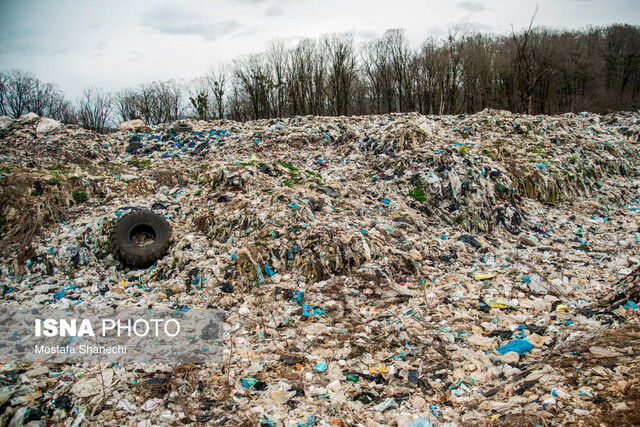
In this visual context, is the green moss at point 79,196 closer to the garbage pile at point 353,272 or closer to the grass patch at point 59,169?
the garbage pile at point 353,272

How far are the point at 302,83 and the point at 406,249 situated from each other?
22583mm

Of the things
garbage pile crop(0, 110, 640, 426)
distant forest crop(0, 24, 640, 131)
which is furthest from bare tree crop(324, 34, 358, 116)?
garbage pile crop(0, 110, 640, 426)

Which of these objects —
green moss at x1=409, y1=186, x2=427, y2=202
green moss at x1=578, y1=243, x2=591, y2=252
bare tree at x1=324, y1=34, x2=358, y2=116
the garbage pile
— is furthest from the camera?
bare tree at x1=324, y1=34, x2=358, y2=116

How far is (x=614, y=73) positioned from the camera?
110 ft

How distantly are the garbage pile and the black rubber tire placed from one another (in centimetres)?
20

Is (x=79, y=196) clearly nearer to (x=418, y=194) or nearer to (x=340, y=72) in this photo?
(x=418, y=194)

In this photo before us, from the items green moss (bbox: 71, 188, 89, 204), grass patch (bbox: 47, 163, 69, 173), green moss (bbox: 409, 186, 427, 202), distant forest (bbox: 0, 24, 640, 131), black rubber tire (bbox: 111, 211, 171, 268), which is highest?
distant forest (bbox: 0, 24, 640, 131)

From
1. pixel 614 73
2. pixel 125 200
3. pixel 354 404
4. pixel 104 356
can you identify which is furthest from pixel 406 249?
pixel 614 73

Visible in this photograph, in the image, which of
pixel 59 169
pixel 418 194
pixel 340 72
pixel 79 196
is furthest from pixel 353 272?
pixel 340 72

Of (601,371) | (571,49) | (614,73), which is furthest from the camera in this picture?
(614,73)

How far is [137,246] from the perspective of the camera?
5.43 metres

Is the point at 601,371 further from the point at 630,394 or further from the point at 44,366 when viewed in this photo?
the point at 44,366

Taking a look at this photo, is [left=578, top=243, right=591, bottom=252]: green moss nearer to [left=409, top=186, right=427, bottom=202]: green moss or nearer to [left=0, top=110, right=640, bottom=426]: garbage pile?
[left=0, top=110, right=640, bottom=426]: garbage pile

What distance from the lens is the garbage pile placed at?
2.66 metres
